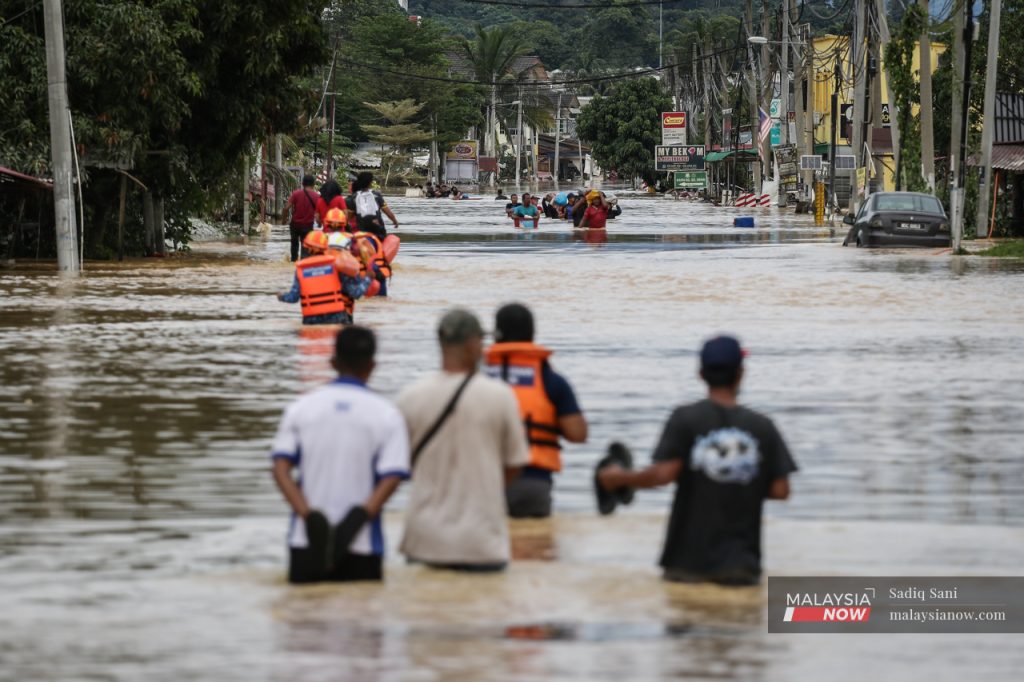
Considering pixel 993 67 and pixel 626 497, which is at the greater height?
pixel 993 67

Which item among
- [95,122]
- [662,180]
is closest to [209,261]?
[95,122]

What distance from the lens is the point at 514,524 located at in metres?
9.55

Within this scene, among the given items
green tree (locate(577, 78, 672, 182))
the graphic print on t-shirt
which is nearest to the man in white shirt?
the graphic print on t-shirt

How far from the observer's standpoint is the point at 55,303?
25.0m

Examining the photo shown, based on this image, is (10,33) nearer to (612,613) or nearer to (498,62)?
(612,613)

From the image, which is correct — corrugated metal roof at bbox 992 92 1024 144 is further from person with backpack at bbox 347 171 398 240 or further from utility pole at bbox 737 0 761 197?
person with backpack at bbox 347 171 398 240

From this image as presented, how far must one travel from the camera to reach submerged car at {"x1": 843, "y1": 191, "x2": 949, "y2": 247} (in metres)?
41.9

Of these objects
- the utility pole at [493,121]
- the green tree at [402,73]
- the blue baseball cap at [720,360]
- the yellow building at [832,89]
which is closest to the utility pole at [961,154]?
the blue baseball cap at [720,360]

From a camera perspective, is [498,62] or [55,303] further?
[498,62]

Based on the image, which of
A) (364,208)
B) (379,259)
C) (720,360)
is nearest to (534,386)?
(720,360)

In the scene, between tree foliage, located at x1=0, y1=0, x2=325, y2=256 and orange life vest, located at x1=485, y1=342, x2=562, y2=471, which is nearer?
orange life vest, located at x1=485, y1=342, x2=562, y2=471

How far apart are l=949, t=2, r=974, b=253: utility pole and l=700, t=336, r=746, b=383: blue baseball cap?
108 feet

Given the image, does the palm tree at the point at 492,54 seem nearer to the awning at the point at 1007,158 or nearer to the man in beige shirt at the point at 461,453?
the awning at the point at 1007,158

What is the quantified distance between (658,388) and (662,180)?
5091 inches
